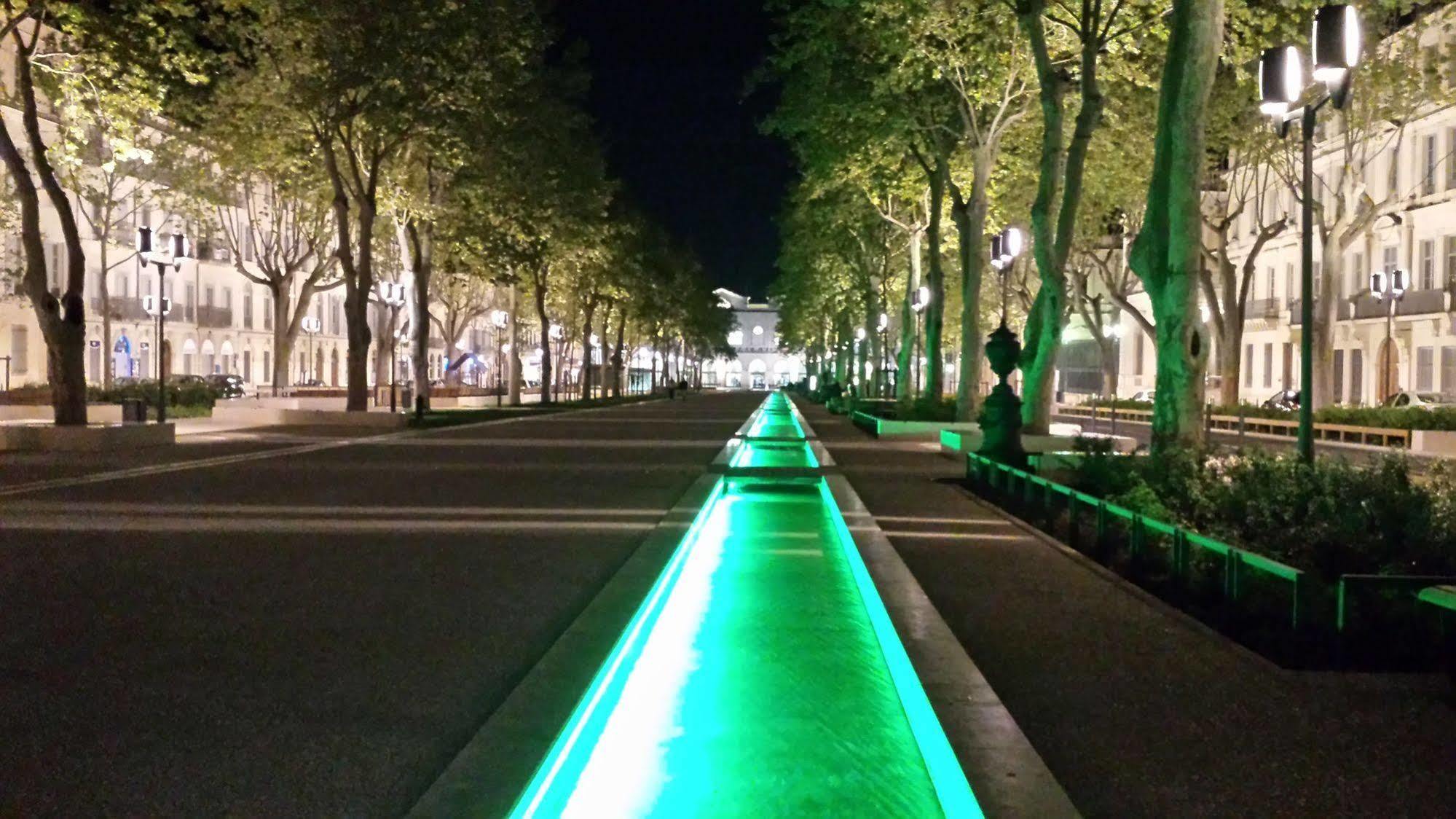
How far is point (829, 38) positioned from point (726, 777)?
3129 centimetres

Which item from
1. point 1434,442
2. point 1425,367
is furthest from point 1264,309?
point 1434,442

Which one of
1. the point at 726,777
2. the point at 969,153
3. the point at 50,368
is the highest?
the point at 969,153

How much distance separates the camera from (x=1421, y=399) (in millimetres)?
52812

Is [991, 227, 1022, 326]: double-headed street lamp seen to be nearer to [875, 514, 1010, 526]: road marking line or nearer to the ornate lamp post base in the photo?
the ornate lamp post base

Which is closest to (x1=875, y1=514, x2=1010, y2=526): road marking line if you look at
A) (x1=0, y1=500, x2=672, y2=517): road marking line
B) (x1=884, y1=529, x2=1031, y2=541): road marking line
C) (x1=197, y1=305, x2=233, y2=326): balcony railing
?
(x1=884, y1=529, x2=1031, y2=541): road marking line

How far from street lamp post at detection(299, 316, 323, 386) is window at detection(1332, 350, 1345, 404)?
58633 mm

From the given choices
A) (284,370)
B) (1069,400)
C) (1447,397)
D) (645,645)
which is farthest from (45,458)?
(1069,400)

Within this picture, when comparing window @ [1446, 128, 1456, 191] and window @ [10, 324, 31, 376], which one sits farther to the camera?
window @ [10, 324, 31, 376]

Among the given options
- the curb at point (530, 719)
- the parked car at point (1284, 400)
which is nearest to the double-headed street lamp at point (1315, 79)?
the curb at point (530, 719)

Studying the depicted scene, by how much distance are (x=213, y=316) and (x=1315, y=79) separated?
7255 centimetres

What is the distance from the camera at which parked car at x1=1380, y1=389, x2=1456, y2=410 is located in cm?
4862

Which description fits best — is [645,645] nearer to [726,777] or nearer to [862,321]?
[726,777]

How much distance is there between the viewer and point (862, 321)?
8312 cm

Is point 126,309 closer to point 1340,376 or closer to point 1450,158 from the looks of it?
point 1340,376
